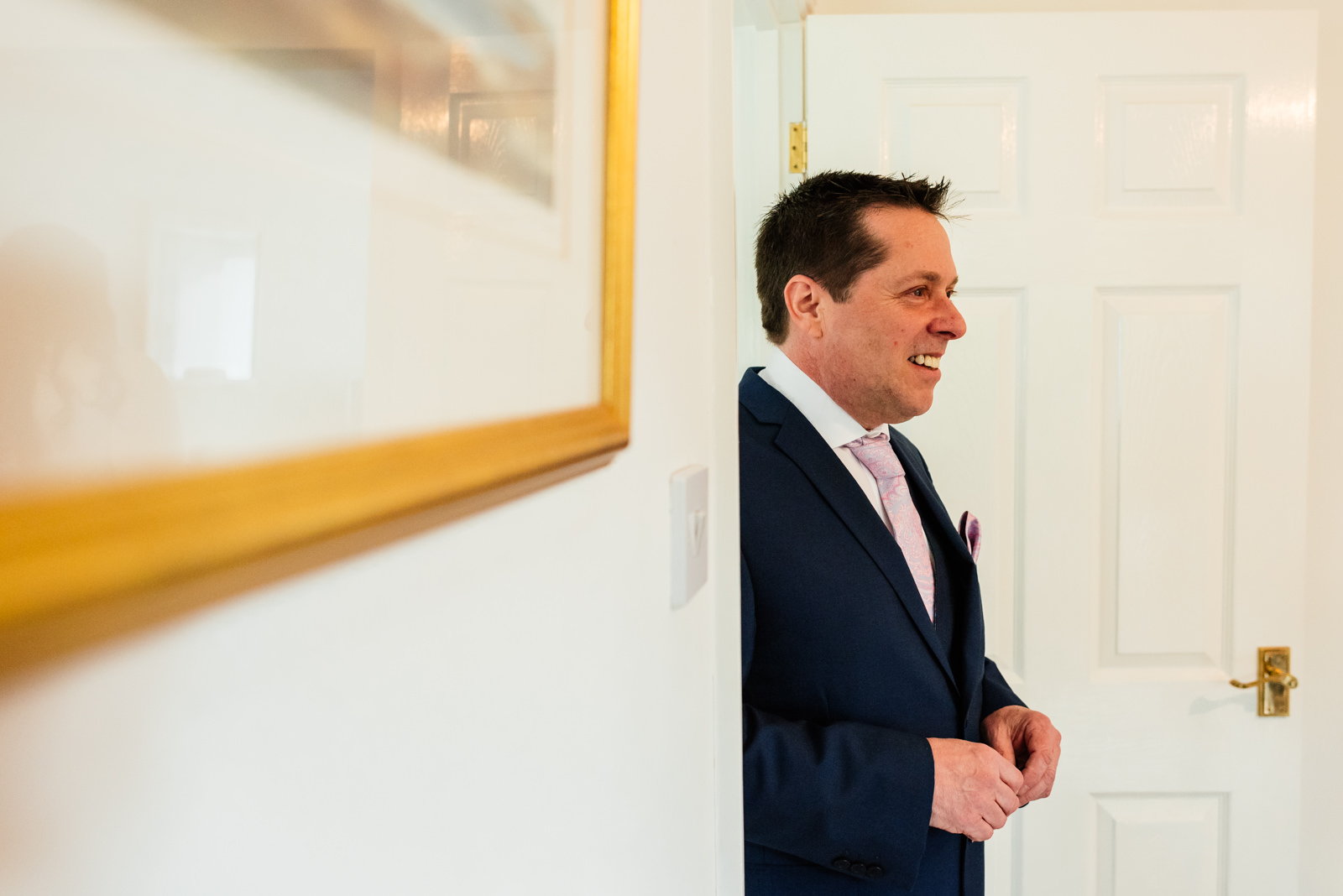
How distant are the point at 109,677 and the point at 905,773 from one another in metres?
1.07

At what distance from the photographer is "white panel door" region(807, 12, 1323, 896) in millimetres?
1652

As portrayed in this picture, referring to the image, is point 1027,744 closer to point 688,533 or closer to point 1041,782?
point 1041,782

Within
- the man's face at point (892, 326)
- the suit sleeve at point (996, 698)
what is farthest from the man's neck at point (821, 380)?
the suit sleeve at point (996, 698)

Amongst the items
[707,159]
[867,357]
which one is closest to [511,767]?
[707,159]

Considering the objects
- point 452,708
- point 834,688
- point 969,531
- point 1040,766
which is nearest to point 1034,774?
point 1040,766

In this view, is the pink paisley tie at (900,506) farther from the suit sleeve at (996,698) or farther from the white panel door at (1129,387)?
the white panel door at (1129,387)

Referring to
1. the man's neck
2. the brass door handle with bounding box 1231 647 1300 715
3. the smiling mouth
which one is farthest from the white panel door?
the man's neck

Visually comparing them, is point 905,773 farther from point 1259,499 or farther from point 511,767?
point 1259,499

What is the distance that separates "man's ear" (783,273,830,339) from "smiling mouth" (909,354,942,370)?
0.15 metres

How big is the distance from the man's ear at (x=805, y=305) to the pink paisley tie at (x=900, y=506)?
199 mm

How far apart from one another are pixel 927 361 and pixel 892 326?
103 millimetres

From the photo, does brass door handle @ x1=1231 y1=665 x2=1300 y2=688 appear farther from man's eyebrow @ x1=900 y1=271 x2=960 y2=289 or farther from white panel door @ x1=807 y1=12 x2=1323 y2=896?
man's eyebrow @ x1=900 y1=271 x2=960 y2=289

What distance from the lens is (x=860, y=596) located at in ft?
3.92

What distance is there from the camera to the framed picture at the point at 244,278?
0.12m
